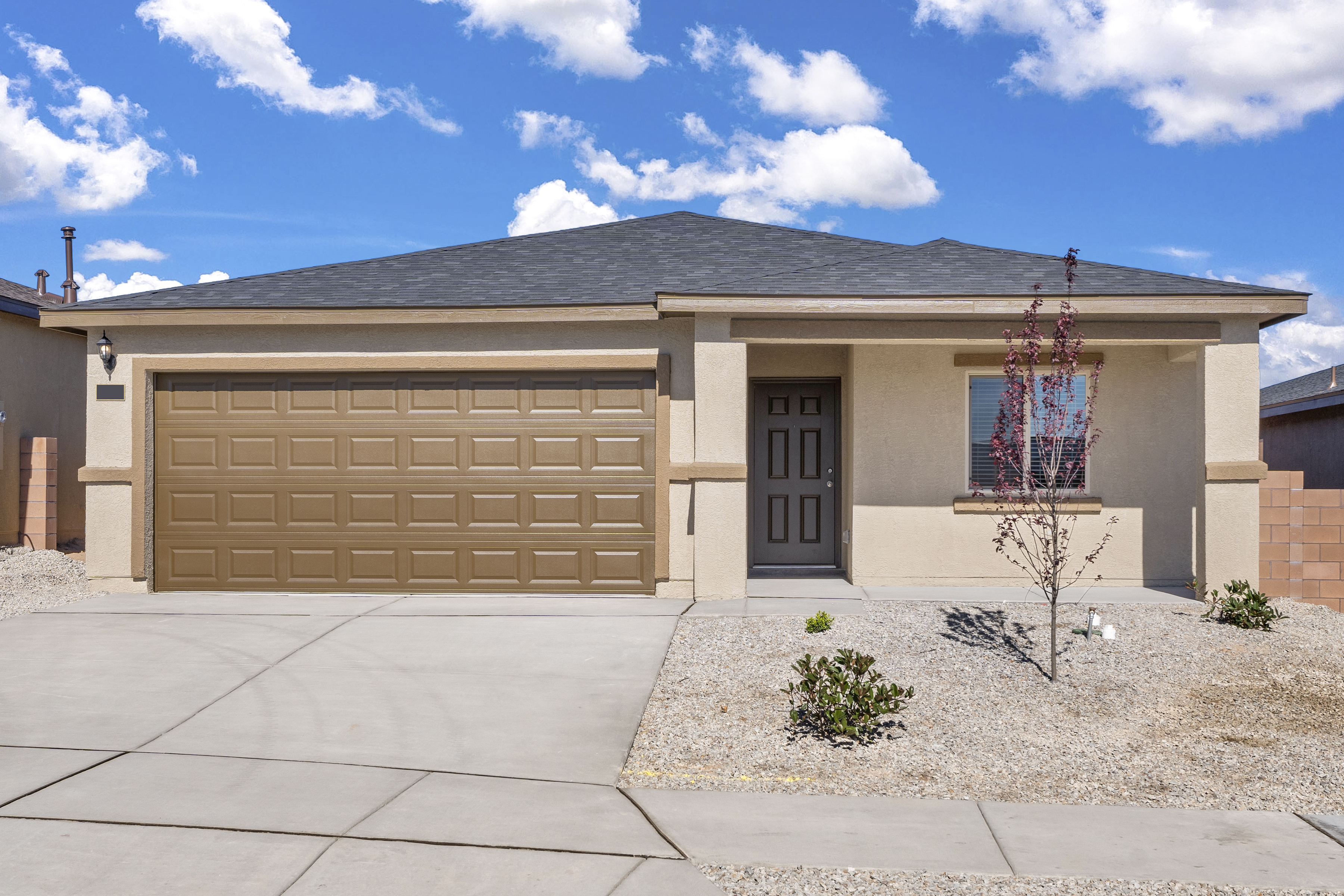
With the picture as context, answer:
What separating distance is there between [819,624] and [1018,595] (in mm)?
2836

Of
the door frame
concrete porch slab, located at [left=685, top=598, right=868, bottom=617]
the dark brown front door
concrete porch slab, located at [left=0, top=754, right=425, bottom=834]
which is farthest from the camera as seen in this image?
the dark brown front door

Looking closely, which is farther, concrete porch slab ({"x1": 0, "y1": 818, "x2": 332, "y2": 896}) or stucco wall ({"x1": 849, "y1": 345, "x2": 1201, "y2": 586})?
stucco wall ({"x1": 849, "y1": 345, "x2": 1201, "y2": 586})

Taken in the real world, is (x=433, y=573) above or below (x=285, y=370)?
below

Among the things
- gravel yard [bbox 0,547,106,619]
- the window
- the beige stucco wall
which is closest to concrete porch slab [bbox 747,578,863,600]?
the window

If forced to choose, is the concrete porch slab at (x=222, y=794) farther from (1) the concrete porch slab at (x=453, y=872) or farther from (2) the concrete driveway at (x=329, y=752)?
(1) the concrete porch slab at (x=453, y=872)

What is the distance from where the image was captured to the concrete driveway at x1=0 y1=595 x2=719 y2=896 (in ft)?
11.8

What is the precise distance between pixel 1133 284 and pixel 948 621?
405cm

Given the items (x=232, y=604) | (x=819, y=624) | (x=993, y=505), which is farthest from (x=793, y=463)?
(x=232, y=604)

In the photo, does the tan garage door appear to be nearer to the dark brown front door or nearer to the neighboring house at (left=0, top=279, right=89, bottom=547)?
the dark brown front door

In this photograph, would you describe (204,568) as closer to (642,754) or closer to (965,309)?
(642,754)

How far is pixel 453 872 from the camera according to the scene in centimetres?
357

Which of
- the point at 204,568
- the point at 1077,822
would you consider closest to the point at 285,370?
the point at 204,568

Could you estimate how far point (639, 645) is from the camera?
7148mm

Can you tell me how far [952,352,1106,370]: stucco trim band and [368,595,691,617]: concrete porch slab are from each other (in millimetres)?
3907
